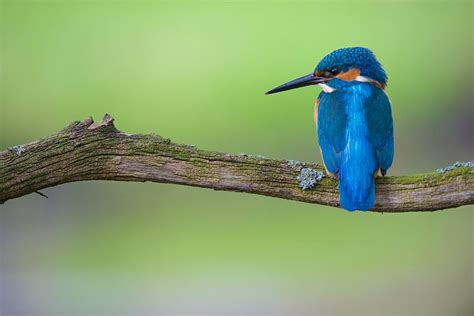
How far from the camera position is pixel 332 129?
353 centimetres

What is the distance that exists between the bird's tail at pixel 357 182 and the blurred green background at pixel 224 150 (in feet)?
6.57

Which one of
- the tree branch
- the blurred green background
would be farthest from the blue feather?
the blurred green background

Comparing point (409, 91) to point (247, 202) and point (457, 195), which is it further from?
point (457, 195)

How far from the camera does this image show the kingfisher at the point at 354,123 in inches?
131

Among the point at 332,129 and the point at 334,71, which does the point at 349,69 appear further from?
the point at 332,129

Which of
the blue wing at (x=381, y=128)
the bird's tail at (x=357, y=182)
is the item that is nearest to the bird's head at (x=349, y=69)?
the blue wing at (x=381, y=128)

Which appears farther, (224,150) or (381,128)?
(224,150)

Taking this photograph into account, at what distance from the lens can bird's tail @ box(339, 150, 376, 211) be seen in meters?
3.27

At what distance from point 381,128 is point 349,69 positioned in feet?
1.04

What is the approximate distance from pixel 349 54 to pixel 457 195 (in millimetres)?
810

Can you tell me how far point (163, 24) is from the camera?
7.52 m

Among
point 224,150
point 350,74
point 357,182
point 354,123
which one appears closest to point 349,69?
point 350,74

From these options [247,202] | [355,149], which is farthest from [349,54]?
[247,202]

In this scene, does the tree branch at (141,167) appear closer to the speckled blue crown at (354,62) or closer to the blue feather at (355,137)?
the blue feather at (355,137)
